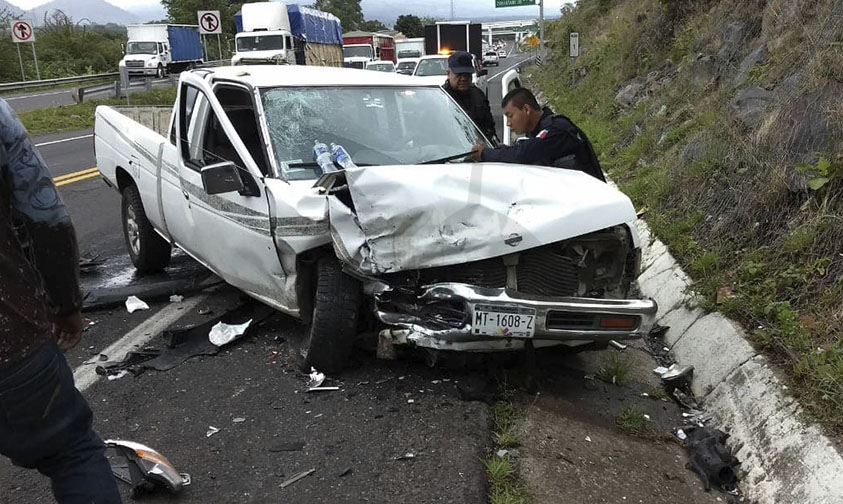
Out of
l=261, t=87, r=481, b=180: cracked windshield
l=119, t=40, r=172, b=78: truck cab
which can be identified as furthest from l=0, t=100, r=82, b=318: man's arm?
l=119, t=40, r=172, b=78: truck cab

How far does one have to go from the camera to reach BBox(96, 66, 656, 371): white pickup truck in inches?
134

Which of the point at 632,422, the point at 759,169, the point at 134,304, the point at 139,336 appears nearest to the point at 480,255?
the point at 632,422

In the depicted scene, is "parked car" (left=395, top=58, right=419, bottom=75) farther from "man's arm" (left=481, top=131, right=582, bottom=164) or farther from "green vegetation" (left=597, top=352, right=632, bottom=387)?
"green vegetation" (left=597, top=352, right=632, bottom=387)

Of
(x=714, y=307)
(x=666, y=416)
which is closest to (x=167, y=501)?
(x=666, y=416)

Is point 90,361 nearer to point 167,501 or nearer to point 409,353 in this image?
point 167,501

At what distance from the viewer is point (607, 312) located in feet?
11.3

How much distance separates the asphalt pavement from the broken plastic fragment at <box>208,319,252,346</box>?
57 millimetres

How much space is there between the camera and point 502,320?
3318mm

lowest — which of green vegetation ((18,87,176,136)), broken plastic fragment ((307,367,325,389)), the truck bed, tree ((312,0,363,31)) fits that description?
broken plastic fragment ((307,367,325,389))

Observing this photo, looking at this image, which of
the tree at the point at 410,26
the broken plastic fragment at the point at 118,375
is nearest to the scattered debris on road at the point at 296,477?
the broken plastic fragment at the point at 118,375

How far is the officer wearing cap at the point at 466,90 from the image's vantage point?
6.48m

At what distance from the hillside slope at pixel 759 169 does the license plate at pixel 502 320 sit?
4.56 feet

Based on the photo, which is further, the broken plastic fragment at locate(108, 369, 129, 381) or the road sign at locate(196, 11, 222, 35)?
the road sign at locate(196, 11, 222, 35)

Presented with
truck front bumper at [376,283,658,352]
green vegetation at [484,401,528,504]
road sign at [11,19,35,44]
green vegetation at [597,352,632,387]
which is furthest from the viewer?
road sign at [11,19,35,44]
